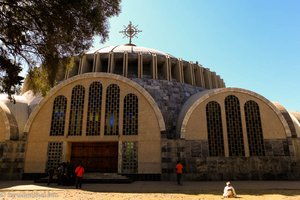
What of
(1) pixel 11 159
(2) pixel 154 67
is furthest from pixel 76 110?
(2) pixel 154 67

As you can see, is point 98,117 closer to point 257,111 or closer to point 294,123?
point 257,111

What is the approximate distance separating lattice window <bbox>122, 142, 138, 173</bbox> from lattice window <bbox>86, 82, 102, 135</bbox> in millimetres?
2346

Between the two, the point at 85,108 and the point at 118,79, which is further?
the point at 118,79

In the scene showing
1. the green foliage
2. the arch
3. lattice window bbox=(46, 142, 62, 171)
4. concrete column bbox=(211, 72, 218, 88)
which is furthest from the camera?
concrete column bbox=(211, 72, 218, 88)

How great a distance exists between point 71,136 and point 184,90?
1105cm

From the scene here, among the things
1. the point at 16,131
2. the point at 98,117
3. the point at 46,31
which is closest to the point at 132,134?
the point at 98,117

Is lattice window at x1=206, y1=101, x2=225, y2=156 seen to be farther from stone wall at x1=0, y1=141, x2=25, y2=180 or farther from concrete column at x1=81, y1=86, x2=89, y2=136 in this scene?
stone wall at x1=0, y1=141, x2=25, y2=180

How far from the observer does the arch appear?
17.4 meters

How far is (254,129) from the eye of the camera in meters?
18.1

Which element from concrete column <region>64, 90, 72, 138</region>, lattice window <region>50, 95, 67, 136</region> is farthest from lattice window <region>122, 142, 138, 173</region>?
lattice window <region>50, 95, 67, 136</region>

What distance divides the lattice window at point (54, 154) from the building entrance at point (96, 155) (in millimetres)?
1084

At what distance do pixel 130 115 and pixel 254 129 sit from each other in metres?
9.12

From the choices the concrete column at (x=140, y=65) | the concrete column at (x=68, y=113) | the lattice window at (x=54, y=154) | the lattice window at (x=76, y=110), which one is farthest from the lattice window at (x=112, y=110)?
the concrete column at (x=140, y=65)

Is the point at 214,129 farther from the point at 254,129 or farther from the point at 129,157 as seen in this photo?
the point at 129,157
